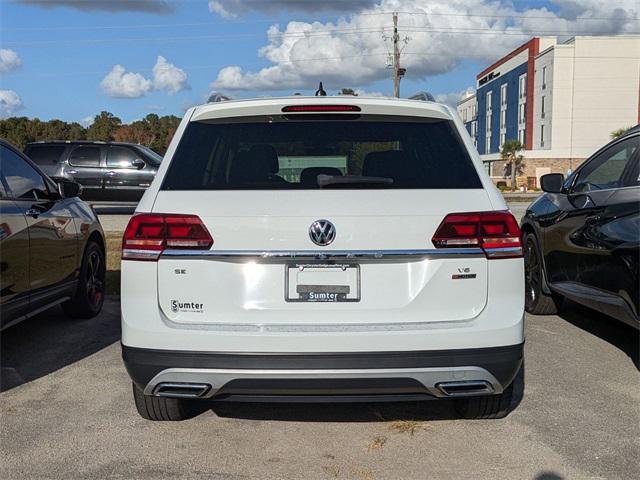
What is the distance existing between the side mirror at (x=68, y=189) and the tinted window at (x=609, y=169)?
4.45 m

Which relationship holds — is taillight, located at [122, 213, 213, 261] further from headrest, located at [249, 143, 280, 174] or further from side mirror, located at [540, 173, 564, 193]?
side mirror, located at [540, 173, 564, 193]

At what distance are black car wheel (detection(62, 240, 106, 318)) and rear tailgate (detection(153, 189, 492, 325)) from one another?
3.39m

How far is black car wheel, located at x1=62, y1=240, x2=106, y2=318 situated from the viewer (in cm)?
622

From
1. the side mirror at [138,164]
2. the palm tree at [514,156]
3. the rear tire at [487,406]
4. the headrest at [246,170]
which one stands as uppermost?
the palm tree at [514,156]

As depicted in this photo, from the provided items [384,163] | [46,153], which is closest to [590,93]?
[46,153]

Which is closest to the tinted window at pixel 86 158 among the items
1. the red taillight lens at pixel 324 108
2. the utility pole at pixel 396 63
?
the red taillight lens at pixel 324 108

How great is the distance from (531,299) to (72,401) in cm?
442

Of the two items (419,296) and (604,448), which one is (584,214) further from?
(419,296)

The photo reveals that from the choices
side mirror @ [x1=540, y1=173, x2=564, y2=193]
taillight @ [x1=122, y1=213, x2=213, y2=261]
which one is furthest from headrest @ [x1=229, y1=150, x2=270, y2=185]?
side mirror @ [x1=540, y1=173, x2=564, y2=193]

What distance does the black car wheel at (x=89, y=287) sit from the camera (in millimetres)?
6219

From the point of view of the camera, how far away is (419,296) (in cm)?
312

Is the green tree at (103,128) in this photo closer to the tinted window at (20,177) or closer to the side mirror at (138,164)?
the side mirror at (138,164)

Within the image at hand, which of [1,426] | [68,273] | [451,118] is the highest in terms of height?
[451,118]

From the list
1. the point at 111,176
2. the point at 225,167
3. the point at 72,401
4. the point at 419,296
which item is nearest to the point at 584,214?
the point at 419,296
